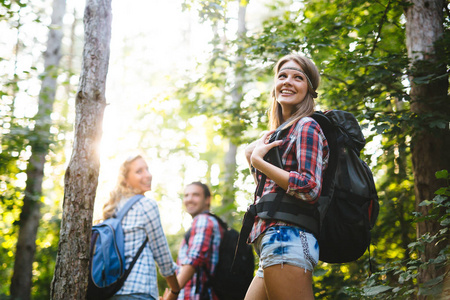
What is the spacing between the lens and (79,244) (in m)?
2.92

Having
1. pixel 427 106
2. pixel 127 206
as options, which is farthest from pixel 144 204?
pixel 427 106

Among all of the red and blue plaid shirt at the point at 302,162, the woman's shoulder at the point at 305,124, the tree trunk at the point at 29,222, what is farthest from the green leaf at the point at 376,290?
the tree trunk at the point at 29,222

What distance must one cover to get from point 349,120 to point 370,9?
3.41 meters

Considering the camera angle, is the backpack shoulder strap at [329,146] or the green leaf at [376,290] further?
the green leaf at [376,290]

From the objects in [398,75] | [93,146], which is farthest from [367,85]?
[93,146]

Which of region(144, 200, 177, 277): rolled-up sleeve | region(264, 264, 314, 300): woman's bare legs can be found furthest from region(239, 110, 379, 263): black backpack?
region(144, 200, 177, 277): rolled-up sleeve

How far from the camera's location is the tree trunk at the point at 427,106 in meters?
3.78

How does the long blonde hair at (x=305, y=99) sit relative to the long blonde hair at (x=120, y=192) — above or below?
above

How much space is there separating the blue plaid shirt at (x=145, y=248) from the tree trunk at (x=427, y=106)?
7.90 ft

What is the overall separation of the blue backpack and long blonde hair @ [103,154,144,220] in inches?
8.6

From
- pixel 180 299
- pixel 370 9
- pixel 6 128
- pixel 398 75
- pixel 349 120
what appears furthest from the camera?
pixel 6 128

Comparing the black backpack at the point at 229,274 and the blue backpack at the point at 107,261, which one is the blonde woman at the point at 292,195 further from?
the black backpack at the point at 229,274

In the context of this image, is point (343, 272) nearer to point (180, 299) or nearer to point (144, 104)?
point (180, 299)

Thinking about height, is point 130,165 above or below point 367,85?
below
